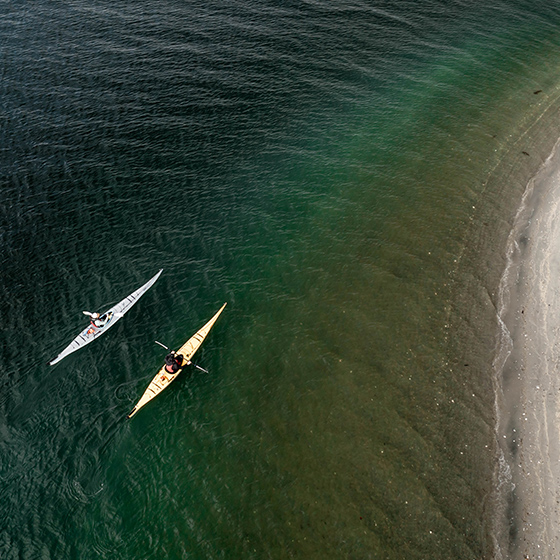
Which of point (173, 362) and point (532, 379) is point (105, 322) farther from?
point (532, 379)

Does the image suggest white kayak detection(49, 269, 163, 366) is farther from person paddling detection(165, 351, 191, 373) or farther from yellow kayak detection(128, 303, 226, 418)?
person paddling detection(165, 351, 191, 373)

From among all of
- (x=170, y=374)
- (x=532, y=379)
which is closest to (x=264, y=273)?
(x=170, y=374)

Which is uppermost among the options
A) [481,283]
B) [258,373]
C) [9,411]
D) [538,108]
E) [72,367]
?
[538,108]

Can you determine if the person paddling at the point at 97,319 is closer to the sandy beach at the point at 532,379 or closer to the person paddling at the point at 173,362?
the person paddling at the point at 173,362

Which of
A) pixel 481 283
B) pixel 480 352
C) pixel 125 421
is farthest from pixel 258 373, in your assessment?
pixel 481 283

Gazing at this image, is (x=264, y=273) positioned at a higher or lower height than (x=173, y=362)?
higher

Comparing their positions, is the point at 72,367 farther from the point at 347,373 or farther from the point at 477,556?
the point at 477,556
